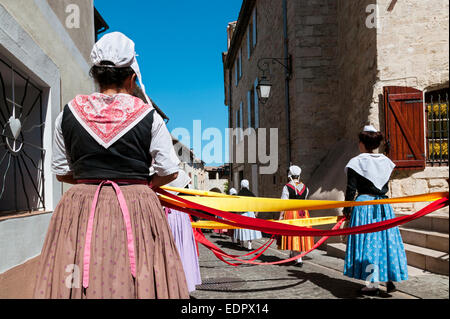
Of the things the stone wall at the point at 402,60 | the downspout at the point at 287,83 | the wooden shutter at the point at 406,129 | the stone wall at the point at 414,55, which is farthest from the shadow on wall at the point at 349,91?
the downspout at the point at 287,83

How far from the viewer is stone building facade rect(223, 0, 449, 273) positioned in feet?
23.6

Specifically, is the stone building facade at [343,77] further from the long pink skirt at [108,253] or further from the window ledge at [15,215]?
the window ledge at [15,215]

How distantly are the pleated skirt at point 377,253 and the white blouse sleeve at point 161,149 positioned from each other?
113 inches

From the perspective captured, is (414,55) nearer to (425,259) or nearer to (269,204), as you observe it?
(425,259)

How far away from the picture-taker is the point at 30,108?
4441 mm

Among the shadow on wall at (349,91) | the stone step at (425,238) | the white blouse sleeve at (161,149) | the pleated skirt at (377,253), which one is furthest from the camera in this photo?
the shadow on wall at (349,91)

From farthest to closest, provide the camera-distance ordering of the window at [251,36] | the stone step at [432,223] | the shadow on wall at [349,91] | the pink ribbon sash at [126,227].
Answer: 1. the window at [251,36]
2. the shadow on wall at [349,91]
3. the stone step at [432,223]
4. the pink ribbon sash at [126,227]

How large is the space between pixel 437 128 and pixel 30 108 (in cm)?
729

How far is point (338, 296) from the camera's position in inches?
158

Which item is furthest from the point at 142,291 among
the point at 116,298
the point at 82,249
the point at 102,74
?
the point at 102,74

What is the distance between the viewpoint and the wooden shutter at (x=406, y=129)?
7137 mm

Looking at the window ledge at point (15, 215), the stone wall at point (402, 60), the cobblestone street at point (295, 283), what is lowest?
the cobblestone street at point (295, 283)

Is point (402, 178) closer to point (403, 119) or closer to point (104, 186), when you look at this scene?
point (403, 119)

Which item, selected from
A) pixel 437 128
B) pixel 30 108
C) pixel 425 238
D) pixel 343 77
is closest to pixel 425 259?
pixel 425 238
